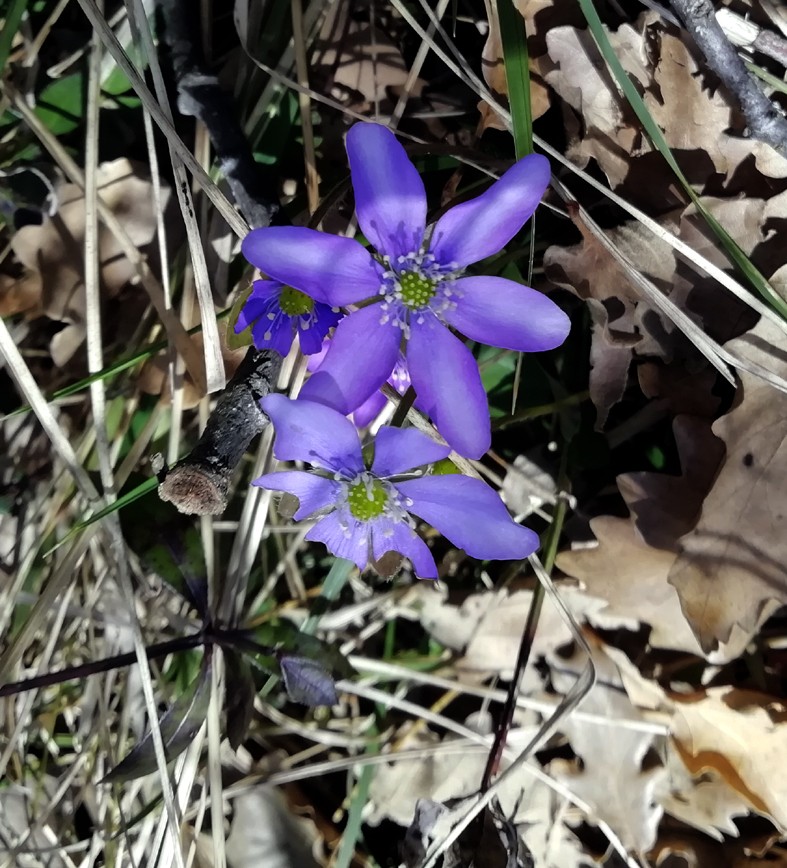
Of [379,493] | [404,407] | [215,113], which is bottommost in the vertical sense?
[379,493]

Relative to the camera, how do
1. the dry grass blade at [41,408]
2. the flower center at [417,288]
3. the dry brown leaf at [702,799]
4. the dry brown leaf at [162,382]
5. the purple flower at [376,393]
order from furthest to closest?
the dry brown leaf at [702,799], the dry brown leaf at [162,382], the dry grass blade at [41,408], the purple flower at [376,393], the flower center at [417,288]

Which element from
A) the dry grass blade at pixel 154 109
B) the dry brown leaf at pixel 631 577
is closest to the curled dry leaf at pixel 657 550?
the dry brown leaf at pixel 631 577

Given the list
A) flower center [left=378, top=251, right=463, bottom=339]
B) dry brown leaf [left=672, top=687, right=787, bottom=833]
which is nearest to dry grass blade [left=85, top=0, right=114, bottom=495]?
flower center [left=378, top=251, right=463, bottom=339]

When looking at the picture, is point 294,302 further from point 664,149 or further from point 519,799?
point 519,799

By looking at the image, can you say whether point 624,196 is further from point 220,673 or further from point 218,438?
point 220,673

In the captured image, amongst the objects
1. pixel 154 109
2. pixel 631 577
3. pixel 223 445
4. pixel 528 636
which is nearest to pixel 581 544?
pixel 631 577

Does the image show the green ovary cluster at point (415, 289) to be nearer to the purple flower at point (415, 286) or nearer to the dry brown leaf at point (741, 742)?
the purple flower at point (415, 286)

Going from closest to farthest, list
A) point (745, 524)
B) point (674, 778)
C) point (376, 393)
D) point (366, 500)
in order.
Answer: point (366, 500)
point (376, 393)
point (745, 524)
point (674, 778)

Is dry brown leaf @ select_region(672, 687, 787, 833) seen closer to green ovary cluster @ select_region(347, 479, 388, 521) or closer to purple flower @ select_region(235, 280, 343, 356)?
green ovary cluster @ select_region(347, 479, 388, 521)
